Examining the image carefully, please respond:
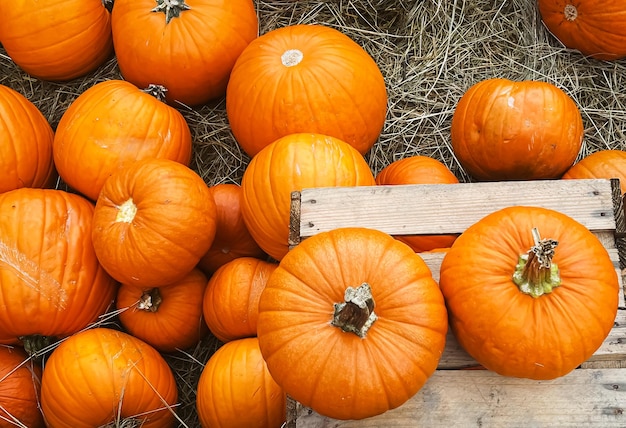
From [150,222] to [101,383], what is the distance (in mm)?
702

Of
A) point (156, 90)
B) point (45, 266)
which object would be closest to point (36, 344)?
point (45, 266)

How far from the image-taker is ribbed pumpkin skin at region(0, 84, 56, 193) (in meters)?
2.63

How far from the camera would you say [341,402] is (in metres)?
1.51

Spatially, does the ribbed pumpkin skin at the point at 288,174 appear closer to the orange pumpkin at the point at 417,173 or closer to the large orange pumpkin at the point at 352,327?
the orange pumpkin at the point at 417,173

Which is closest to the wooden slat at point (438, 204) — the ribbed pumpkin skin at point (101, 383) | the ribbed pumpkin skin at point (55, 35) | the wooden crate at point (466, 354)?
the wooden crate at point (466, 354)

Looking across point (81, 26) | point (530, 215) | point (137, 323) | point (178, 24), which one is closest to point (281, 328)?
point (530, 215)

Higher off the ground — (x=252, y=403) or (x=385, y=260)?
(x=385, y=260)

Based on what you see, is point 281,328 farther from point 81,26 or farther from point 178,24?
point 81,26

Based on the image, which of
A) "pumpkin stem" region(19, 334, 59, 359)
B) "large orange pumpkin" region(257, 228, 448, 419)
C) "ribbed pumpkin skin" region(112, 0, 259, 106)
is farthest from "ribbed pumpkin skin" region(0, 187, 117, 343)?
"large orange pumpkin" region(257, 228, 448, 419)

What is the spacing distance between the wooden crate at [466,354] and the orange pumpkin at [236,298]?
55cm

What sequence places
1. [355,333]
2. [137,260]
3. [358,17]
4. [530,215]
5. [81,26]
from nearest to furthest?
[355,333] < [530,215] < [137,260] < [81,26] < [358,17]

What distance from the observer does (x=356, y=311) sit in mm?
1422

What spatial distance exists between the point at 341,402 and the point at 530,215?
0.76m

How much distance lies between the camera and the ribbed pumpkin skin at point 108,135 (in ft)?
8.46
